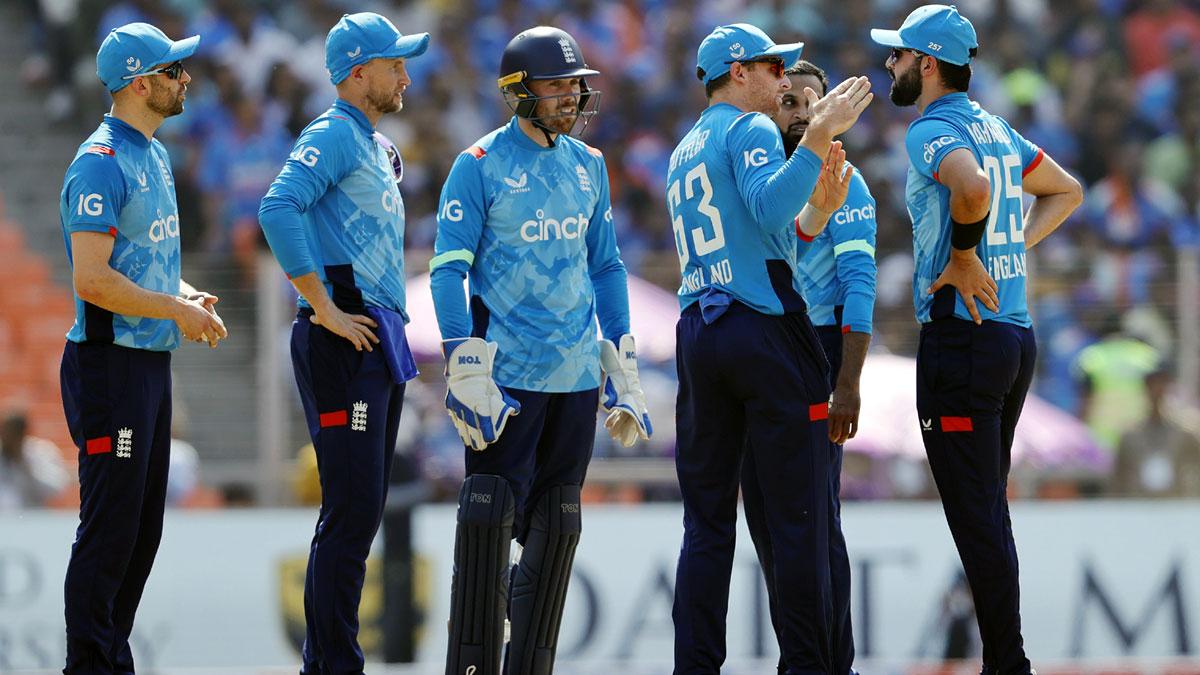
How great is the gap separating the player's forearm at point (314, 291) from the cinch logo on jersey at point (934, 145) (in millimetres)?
2127

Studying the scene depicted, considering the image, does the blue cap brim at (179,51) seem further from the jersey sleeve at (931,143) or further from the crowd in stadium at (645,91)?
the crowd in stadium at (645,91)

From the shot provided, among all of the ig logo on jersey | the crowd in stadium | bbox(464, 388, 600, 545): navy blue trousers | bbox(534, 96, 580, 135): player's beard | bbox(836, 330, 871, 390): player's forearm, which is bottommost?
bbox(464, 388, 600, 545): navy blue trousers

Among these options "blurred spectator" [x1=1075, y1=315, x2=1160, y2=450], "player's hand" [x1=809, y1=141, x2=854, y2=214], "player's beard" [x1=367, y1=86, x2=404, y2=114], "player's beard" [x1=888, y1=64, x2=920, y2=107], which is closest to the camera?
"player's hand" [x1=809, y1=141, x2=854, y2=214]

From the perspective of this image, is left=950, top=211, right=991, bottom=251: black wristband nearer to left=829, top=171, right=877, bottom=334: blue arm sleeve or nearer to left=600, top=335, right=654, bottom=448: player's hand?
left=829, top=171, right=877, bottom=334: blue arm sleeve

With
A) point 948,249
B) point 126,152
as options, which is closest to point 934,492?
point 948,249

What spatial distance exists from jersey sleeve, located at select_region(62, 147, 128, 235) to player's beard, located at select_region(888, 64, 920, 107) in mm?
2756

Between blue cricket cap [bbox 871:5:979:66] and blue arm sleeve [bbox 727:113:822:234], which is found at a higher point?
blue cricket cap [bbox 871:5:979:66]

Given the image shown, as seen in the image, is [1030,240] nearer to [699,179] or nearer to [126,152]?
[699,179]

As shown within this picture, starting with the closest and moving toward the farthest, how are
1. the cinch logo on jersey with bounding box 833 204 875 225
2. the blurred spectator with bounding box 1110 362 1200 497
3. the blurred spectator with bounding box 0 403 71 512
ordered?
the cinch logo on jersey with bounding box 833 204 875 225, the blurred spectator with bounding box 0 403 71 512, the blurred spectator with bounding box 1110 362 1200 497

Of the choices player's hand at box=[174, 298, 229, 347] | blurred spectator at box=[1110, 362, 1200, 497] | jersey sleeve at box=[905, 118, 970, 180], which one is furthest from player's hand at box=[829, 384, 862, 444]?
blurred spectator at box=[1110, 362, 1200, 497]

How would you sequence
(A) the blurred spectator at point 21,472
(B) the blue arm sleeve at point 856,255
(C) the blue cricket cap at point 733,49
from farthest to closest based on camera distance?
(A) the blurred spectator at point 21,472 → (B) the blue arm sleeve at point 856,255 → (C) the blue cricket cap at point 733,49

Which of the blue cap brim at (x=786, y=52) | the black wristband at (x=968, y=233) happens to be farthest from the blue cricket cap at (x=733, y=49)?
the black wristband at (x=968, y=233)

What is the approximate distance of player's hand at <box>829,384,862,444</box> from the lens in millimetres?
6453

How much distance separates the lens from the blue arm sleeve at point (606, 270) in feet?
21.2
